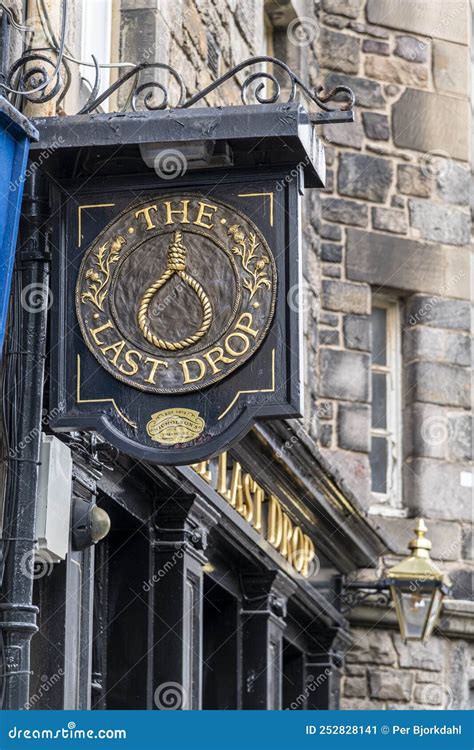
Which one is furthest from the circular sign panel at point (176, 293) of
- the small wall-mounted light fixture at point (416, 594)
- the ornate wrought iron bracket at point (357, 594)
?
the ornate wrought iron bracket at point (357, 594)

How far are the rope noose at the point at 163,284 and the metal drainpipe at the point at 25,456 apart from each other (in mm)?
416

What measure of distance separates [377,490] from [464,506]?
2.59ft

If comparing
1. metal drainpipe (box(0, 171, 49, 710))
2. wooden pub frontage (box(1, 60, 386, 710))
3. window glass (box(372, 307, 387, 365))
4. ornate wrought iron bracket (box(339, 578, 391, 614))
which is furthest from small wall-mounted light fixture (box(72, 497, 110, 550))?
window glass (box(372, 307, 387, 365))

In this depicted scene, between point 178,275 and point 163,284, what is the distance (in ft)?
0.24

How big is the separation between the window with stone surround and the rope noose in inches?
362

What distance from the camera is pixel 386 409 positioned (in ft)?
54.0

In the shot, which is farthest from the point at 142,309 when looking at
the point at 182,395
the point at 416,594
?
the point at 416,594

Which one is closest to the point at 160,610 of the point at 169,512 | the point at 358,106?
the point at 169,512

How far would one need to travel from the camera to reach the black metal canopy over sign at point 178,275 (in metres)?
6.89

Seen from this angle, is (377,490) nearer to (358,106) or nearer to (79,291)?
(358,106)

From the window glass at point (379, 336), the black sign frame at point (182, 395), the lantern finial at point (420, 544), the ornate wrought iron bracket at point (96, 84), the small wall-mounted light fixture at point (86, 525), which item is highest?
the window glass at point (379, 336)

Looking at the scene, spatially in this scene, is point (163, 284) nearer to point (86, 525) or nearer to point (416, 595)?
point (86, 525)

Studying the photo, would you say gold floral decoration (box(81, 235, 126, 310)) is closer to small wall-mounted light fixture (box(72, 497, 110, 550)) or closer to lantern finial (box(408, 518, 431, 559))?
small wall-mounted light fixture (box(72, 497, 110, 550))

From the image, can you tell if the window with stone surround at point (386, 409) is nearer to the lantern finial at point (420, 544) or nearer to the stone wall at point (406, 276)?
the stone wall at point (406, 276)
